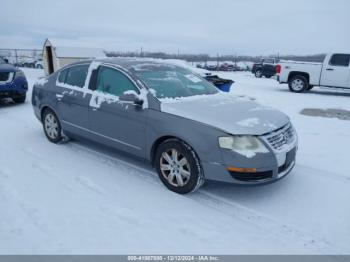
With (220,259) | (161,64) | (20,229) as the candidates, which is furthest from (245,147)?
(20,229)

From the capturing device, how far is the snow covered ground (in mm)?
2838

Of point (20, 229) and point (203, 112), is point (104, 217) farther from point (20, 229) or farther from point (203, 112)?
point (203, 112)

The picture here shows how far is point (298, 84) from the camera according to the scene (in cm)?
1348

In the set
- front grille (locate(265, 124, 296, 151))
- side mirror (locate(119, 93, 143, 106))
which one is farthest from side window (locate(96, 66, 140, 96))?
front grille (locate(265, 124, 296, 151))

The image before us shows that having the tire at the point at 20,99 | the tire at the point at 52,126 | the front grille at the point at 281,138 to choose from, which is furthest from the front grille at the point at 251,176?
the tire at the point at 20,99

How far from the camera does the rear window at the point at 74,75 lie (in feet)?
16.1

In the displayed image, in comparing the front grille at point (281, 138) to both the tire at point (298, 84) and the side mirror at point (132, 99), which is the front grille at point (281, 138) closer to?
the side mirror at point (132, 99)

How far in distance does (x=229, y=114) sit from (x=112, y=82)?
1.86 metres

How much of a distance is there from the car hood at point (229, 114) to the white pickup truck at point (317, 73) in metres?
10.1

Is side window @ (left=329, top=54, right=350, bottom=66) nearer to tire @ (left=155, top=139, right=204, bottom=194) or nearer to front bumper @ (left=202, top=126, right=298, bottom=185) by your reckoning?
front bumper @ (left=202, top=126, right=298, bottom=185)

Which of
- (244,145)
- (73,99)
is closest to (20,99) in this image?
(73,99)

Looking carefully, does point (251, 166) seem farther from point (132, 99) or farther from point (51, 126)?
point (51, 126)

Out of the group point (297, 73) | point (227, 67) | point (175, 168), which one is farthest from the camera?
point (227, 67)

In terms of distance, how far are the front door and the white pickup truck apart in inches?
442
